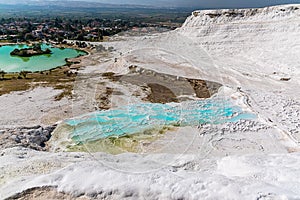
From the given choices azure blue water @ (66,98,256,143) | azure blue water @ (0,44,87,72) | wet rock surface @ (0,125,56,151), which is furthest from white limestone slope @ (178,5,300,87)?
azure blue water @ (0,44,87,72)

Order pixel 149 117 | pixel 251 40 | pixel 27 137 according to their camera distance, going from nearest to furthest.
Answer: pixel 27 137
pixel 149 117
pixel 251 40

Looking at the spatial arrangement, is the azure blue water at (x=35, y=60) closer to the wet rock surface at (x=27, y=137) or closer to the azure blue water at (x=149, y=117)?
the wet rock surface at (x=27, y=137)

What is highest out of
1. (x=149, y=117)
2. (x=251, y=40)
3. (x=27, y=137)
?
(x=251, y=40)

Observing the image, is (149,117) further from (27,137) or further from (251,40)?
(251,40)

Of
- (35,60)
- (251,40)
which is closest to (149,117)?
(251,40)

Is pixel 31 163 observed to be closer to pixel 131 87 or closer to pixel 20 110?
pixel 20 110
